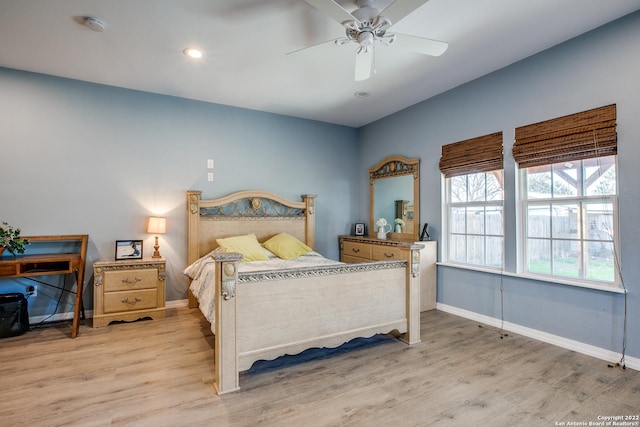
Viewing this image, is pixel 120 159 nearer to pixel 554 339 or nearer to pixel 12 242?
pixel 12 242

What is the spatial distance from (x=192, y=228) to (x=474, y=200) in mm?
3551

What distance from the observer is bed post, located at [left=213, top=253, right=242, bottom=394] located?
7.01ft

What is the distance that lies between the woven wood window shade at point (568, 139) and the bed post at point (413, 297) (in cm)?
149

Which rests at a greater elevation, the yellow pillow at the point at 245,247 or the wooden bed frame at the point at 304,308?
the yellow pillow at the point at 245,247

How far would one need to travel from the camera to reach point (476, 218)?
385cm

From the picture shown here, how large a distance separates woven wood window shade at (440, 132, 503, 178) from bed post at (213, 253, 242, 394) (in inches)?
115

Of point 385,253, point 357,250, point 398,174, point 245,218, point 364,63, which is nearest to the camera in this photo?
point 364,63

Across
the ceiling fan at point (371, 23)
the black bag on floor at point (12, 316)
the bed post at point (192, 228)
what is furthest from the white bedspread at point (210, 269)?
the ceiling fan at point (371, 23)

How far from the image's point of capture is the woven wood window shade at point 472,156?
11.5 ft

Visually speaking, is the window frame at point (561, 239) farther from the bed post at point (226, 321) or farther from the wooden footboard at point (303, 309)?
the bed post at point (226, 321)

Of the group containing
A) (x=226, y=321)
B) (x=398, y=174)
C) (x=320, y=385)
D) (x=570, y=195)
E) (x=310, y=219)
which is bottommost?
(x=320, y=385)

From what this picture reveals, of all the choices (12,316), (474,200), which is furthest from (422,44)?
(12,316)

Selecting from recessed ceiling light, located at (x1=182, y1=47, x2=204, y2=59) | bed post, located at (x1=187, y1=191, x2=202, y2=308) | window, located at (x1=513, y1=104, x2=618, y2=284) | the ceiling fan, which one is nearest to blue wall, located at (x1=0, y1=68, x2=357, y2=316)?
bed post, located at (x1=187, y1=191, x2=202, y2=308)

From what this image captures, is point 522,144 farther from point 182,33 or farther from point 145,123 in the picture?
point 145,123
